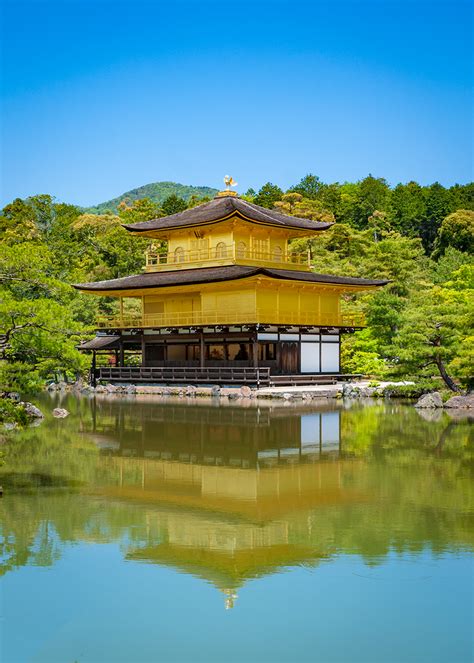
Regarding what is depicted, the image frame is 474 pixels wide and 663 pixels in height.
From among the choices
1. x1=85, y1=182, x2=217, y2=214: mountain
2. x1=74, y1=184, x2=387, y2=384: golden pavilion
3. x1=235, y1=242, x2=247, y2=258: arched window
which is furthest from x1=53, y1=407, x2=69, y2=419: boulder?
x1=85, y1=182, x2=217, y2=214: mountain

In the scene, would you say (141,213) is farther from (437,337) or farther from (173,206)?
(437,337)

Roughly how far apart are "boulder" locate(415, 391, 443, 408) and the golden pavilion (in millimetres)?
7948

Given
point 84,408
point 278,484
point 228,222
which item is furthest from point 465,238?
point 278,484

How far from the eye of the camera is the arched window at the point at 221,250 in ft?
126

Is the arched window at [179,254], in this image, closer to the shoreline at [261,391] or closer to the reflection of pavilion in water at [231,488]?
the shoreline at [261,391]

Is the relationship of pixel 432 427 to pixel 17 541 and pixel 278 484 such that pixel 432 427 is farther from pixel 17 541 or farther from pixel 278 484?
pixel 17 541

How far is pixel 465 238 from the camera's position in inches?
2420

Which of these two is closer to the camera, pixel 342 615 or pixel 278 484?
pixel 342 615

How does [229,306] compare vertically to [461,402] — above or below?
above

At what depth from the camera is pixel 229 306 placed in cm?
3659

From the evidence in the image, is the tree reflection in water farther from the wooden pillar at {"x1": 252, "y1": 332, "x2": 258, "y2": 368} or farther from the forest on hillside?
the wooden pillar at {"x1": 252, "y1": 332, "x2": 258, "y2": 368}

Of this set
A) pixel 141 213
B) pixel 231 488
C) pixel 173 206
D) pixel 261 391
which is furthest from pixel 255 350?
pixel 173 206

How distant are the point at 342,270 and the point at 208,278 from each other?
13.6 metres

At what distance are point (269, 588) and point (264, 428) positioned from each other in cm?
1285
